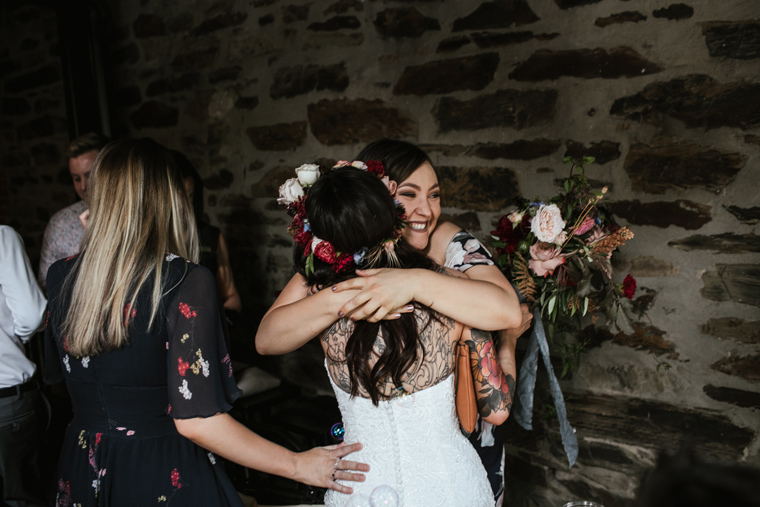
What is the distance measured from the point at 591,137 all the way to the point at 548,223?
0.96 m

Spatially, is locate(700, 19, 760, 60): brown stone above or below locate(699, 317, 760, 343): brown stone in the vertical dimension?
above

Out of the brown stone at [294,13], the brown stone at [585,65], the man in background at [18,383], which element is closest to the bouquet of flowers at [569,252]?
the brown stone at [585,65]

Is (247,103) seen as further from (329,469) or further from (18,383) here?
(329,469)

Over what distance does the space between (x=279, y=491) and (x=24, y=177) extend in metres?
4.56

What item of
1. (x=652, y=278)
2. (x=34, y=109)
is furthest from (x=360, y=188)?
(x=34, y=109)

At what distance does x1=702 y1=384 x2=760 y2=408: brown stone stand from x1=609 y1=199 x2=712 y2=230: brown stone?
2.34ft

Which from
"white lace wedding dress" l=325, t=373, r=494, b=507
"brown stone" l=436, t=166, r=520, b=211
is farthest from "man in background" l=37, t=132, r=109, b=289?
"white lace wedding dress" l=325, t=373, r=494, b=507

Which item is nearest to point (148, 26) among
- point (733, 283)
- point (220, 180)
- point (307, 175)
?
point (220, 180)

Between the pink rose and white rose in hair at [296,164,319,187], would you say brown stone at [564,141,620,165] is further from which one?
white rose in hair at [296,164,319,187]

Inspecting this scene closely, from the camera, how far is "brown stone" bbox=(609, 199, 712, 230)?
233 centimetres

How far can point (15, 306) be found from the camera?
6.90ft

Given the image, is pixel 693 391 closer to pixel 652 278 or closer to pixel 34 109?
pixel 652 278

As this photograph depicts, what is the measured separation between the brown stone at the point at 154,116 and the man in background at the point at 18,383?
2.20 meters

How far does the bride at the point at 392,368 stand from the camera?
1382 millimetres
